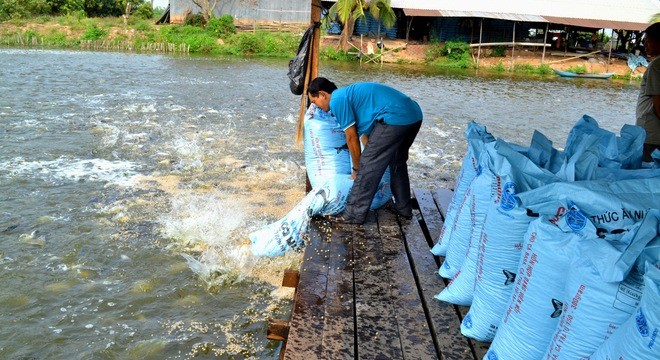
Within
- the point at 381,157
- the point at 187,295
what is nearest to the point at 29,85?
the point at 187,295

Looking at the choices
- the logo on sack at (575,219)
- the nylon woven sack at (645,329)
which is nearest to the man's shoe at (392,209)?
the logo on sack at (575,219)

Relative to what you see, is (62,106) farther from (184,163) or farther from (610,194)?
(610,194)

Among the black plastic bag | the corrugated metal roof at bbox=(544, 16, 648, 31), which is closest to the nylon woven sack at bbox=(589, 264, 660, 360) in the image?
the black plastic bag

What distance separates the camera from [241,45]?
1221 inches

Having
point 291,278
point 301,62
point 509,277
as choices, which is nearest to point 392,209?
point 291,278

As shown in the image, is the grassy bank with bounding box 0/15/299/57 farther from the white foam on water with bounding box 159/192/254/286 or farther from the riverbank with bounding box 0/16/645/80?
the white foam on water with bounding box 159/192/254/286

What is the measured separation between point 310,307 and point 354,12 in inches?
1069

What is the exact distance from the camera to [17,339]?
4.32 metres

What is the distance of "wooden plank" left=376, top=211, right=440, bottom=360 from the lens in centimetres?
284

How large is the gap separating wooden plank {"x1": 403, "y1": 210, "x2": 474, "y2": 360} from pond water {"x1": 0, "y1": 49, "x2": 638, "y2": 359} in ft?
4.06

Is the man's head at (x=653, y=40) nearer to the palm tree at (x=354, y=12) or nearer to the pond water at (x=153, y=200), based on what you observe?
the pond water at (x=153, y=200)

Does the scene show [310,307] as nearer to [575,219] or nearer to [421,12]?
[575,219]

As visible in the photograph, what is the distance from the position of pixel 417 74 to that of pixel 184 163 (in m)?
17.7

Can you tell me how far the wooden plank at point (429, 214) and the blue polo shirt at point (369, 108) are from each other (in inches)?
31.4
